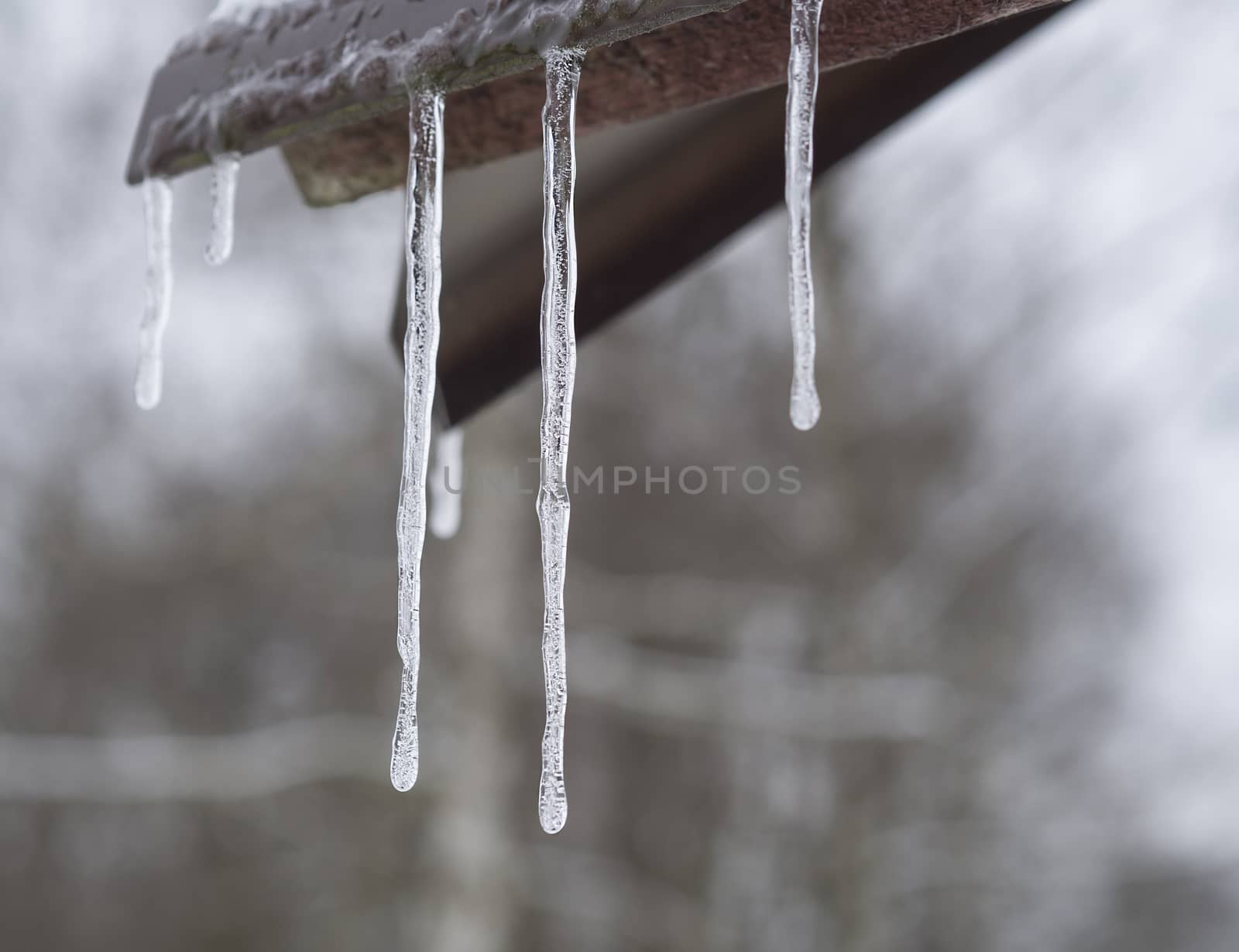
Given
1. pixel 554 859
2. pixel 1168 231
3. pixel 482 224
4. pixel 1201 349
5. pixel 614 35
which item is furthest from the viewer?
pixel 554 859

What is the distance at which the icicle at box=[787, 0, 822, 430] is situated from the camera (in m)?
0.73

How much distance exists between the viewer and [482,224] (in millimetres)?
1301

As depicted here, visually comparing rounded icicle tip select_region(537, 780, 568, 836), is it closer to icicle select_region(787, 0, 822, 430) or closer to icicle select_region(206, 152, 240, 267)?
icicle select_region(787, 0, 822, 430)

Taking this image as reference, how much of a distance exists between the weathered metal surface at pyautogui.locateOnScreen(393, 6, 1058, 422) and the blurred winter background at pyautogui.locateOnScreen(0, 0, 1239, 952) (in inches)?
157

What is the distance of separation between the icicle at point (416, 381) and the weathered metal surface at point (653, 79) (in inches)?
5.6

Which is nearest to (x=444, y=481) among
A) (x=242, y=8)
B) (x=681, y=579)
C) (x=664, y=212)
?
(x=664, y=212)

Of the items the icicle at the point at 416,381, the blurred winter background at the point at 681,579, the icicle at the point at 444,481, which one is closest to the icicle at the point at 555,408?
the icicle at the point at 416,381

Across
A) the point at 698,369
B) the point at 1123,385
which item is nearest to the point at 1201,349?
the point at 1123,385

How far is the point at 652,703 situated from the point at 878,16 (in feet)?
18.1

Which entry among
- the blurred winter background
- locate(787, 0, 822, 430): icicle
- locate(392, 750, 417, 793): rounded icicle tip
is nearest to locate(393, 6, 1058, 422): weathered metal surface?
locate(787, 0, 822, 430): icicle

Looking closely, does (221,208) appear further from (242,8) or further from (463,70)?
(463,70)

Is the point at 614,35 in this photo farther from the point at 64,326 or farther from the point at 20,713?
the point at 20,713

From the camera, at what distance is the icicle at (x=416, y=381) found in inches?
34.4

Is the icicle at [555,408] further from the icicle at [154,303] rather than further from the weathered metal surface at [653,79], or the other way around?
the icicle at [154,303]
